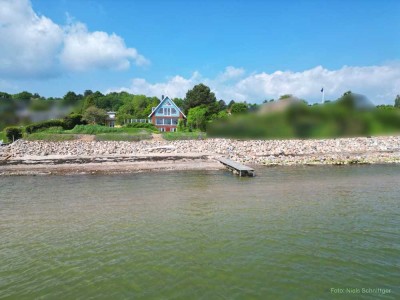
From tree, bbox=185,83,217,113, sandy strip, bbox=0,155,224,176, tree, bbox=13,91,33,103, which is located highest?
tree, bbox=13,91,33,103

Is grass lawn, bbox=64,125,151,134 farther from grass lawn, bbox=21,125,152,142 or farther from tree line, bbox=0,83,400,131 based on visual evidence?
tree line, bbox=0,83,400,131

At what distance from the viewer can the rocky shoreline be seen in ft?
101

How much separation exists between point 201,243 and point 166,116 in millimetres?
53741

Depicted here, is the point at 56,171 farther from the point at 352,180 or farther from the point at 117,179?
the point at 352,180

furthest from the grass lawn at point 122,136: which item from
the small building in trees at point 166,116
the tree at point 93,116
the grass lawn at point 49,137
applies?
the tree at point 93,116

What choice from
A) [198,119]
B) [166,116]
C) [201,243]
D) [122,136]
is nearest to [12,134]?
[122,136]

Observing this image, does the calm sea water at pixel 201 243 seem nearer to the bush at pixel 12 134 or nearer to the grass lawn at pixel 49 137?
the grass lawn at pixel 49 137

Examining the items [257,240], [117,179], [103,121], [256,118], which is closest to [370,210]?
[257,240]

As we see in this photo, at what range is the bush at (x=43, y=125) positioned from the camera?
160 feet

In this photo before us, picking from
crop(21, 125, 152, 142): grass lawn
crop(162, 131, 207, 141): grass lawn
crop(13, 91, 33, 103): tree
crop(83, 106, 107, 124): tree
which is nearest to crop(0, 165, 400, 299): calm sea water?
crop(162, 131, 207, 141): grass lawn

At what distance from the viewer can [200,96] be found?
7581 cm

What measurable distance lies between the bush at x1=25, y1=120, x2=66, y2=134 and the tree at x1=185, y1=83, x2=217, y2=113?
102 ft

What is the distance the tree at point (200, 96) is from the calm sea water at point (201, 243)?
58.0m

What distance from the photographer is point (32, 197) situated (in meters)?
18.2
